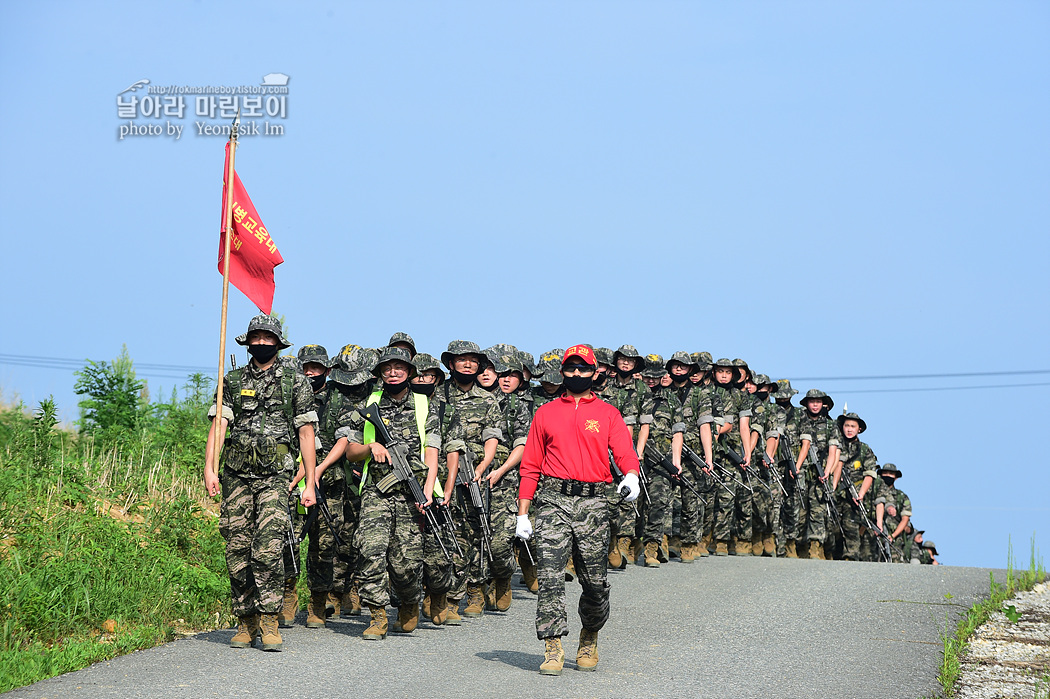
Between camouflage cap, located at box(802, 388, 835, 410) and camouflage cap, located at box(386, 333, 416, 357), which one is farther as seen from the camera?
camouflage cap, located at box(802, 388, 835, 410)

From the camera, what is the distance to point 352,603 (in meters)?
11.5

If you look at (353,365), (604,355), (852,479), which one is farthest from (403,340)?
(852,479)

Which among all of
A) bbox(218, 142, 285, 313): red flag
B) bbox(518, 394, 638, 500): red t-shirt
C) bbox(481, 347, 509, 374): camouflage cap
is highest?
bbox(218, 142, 285, 313): red flag

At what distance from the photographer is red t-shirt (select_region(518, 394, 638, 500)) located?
342 inches

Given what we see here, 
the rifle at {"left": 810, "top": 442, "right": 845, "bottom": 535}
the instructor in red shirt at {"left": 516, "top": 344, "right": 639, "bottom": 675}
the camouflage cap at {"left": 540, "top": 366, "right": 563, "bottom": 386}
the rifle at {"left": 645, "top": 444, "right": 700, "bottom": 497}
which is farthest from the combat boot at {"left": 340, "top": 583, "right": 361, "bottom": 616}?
the rifle at {"left": 810, "top": 442, "right": 845, "bottom": 535}

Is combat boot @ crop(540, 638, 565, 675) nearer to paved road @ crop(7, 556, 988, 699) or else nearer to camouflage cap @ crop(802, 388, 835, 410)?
paved road @ crop(7, 556, 988, 699)

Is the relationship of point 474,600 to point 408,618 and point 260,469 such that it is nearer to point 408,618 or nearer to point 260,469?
point 408,618

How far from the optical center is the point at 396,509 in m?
10.1

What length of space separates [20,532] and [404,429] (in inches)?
180

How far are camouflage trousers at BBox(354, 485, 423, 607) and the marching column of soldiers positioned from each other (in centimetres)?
1

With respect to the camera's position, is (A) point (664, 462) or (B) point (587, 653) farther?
(A) point (664, 462)

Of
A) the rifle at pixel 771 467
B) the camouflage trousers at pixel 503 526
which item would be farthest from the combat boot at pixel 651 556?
the camouflage trousers at pixel 503 526

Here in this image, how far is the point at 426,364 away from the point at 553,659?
3.29m

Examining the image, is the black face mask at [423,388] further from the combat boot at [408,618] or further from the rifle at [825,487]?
the rifle at [825,487]
